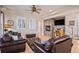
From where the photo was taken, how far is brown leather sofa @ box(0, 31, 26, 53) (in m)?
2.28

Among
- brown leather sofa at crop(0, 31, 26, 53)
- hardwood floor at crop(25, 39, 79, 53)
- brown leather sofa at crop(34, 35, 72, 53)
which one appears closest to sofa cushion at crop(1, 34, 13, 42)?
brown leather sofa at crop(0, 31, 26, 53)

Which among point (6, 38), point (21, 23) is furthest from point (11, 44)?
point (21, 23)

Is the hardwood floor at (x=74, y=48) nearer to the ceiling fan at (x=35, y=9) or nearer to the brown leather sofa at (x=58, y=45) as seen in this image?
the brown leather sofa at (x=58, y=45)

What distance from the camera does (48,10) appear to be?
7.73 feet

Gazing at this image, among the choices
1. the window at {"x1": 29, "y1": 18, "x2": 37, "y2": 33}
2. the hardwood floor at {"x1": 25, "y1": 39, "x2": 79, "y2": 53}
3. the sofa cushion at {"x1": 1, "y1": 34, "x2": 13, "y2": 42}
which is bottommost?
the hardwood floor at {"x1": 25, "y1": 39, "x2": 79, "y2": 53}

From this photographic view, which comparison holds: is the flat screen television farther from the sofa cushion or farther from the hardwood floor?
the sofa cushion

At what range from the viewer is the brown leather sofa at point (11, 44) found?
2279 mm

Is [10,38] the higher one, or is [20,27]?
[20,27]

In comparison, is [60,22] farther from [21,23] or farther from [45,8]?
[21,23]

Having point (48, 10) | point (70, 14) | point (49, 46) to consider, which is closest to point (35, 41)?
point (49, 46)

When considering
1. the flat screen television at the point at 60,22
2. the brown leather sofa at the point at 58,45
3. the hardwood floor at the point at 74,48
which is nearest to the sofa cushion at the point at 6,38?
the hardwood floor at the point at 74,48

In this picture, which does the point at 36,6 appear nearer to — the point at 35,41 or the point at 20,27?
the point at 20,27

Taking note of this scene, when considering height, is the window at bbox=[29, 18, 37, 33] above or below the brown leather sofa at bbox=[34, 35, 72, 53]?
above
